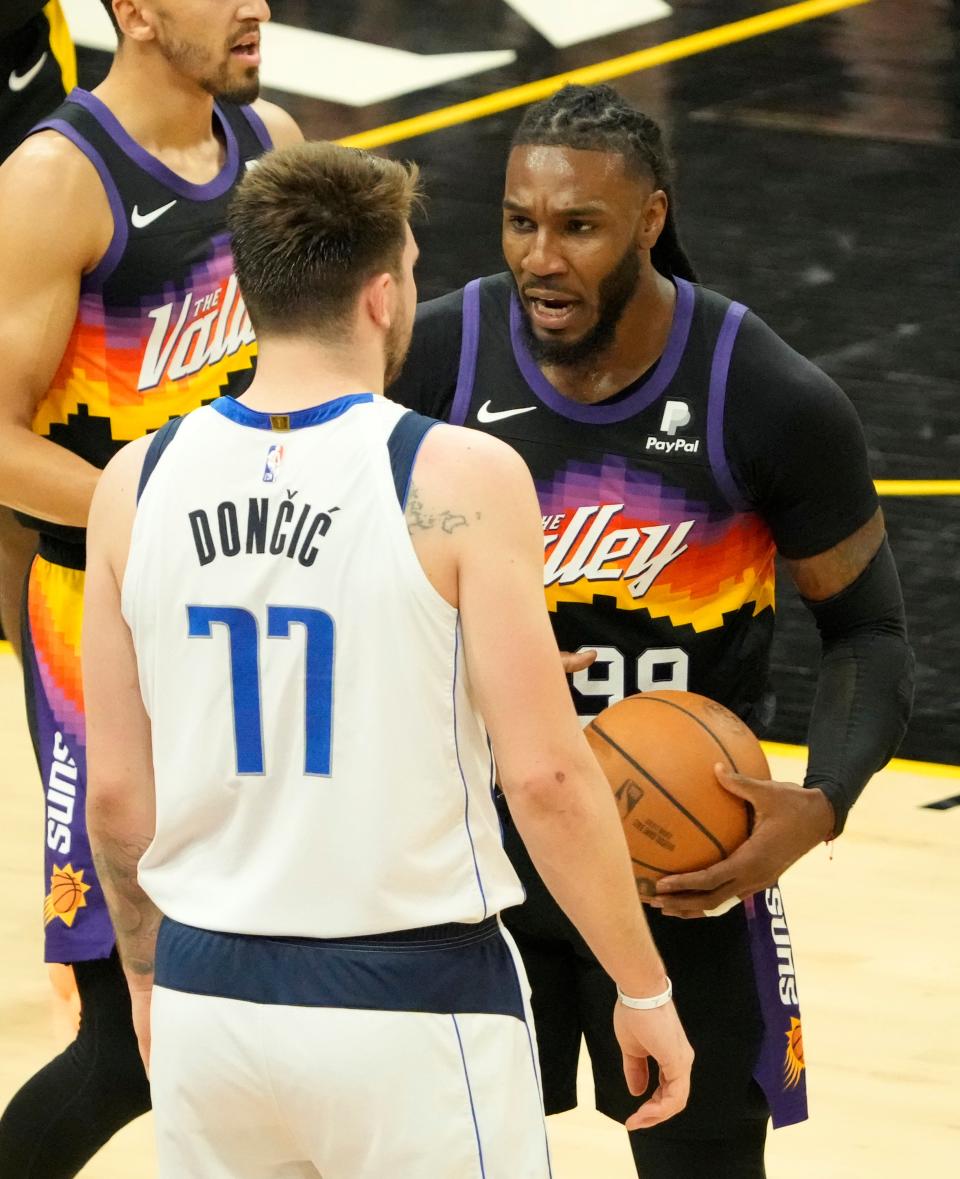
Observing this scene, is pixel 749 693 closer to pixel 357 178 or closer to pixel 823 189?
pixel 357 178

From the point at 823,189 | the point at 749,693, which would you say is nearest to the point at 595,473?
the point at 749,693

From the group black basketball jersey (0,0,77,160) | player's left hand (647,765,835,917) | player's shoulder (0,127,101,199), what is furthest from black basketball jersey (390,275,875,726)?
black basketball jersey (0,0,77,160)

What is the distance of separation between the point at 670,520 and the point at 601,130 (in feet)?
1.79

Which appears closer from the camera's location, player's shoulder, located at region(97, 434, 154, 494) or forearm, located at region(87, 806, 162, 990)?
player's shoulder, located at region(97, 434, 154, 494)

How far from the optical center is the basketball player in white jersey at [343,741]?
2.01 meters

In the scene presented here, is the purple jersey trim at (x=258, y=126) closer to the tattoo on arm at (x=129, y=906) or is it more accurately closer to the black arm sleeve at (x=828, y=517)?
the black arm sleeve at (x=828, y=517)

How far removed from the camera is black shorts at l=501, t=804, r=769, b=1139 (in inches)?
109

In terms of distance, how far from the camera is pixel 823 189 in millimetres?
6496

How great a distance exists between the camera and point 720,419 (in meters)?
2.77

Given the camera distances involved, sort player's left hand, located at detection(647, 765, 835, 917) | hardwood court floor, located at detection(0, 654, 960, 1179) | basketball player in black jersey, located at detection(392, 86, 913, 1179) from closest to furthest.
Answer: player's left hand, located at detection(647, 765, 835, 917) → basketball player in black jersey, located at detection(392, 86, 913, 1179) → hardwood court floor, located at detection(0, 654, 960, 1179)

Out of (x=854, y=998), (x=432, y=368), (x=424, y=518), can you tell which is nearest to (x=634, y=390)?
(x=432, y=368)

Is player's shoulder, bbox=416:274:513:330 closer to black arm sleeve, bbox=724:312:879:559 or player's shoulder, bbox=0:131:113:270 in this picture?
black arm sleeve, bbox=724:312:879:559

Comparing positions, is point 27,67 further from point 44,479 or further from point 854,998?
point 854,998

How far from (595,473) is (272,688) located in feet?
3.04
